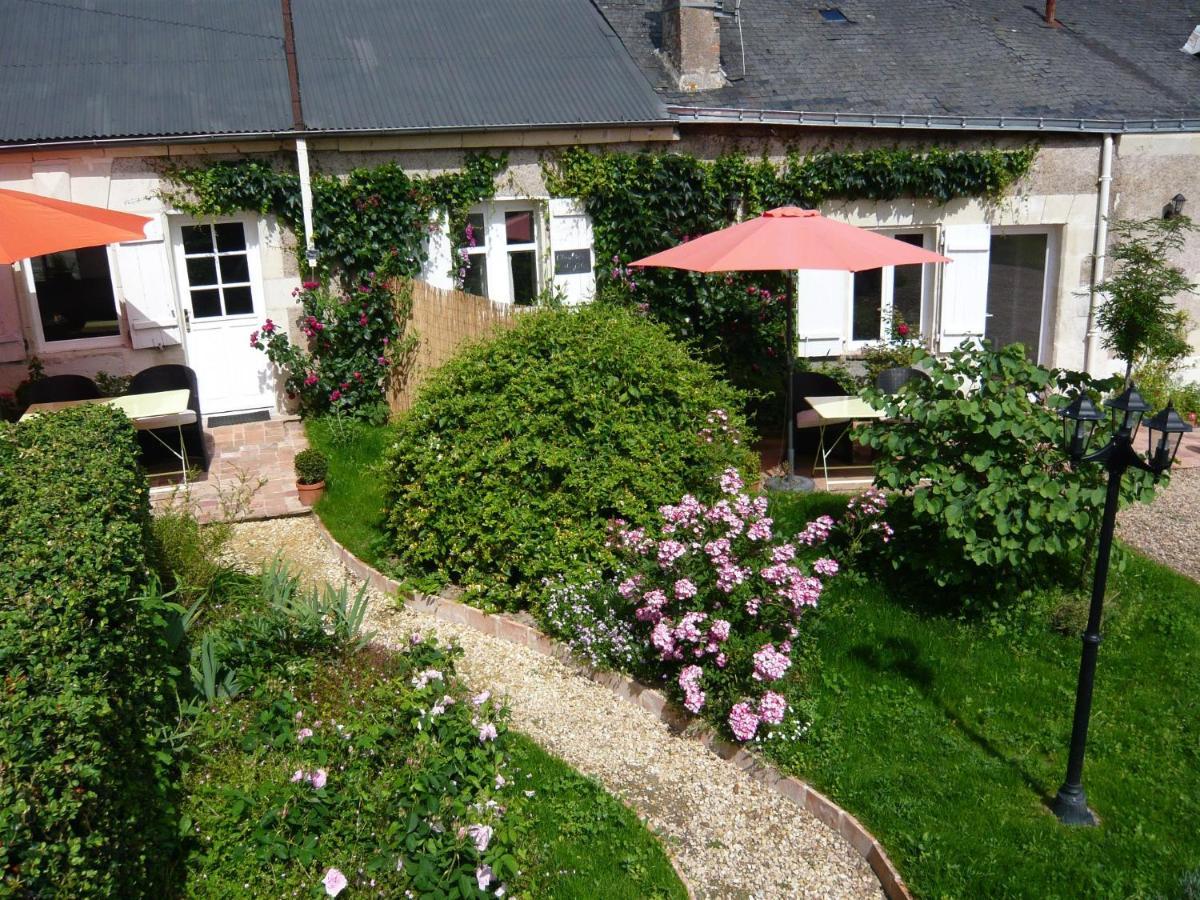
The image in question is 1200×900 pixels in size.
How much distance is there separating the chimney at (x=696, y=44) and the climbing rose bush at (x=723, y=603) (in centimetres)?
682

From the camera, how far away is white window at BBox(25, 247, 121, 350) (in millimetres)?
9781

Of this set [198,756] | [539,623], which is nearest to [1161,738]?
[539,623]

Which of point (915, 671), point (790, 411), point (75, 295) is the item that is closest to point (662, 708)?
point (915, 671)

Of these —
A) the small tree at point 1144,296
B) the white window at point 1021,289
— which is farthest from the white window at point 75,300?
the small tree at point 1144,296

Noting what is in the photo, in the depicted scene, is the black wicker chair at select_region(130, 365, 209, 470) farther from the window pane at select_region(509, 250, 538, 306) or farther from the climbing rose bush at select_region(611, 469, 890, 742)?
the climbing rose bush at select_region(611, 469, 890, 742)

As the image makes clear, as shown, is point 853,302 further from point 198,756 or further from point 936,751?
point 198,756

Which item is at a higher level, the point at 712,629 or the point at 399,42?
the point at 399,42

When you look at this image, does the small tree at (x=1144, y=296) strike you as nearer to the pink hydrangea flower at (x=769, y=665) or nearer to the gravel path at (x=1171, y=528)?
the gravel path at (x=1171, y=528)

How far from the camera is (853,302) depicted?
1138 cm

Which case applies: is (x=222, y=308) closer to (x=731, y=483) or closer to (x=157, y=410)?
(x=157, y=410)

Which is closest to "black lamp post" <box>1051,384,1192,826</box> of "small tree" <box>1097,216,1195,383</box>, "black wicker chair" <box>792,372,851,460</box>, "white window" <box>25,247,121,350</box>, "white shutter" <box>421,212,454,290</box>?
"black wicker chair" <box>792,372,851,460</box>

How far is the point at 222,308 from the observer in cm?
1020

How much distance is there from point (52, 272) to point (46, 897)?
8.73 metres

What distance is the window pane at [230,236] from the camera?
1005cm
